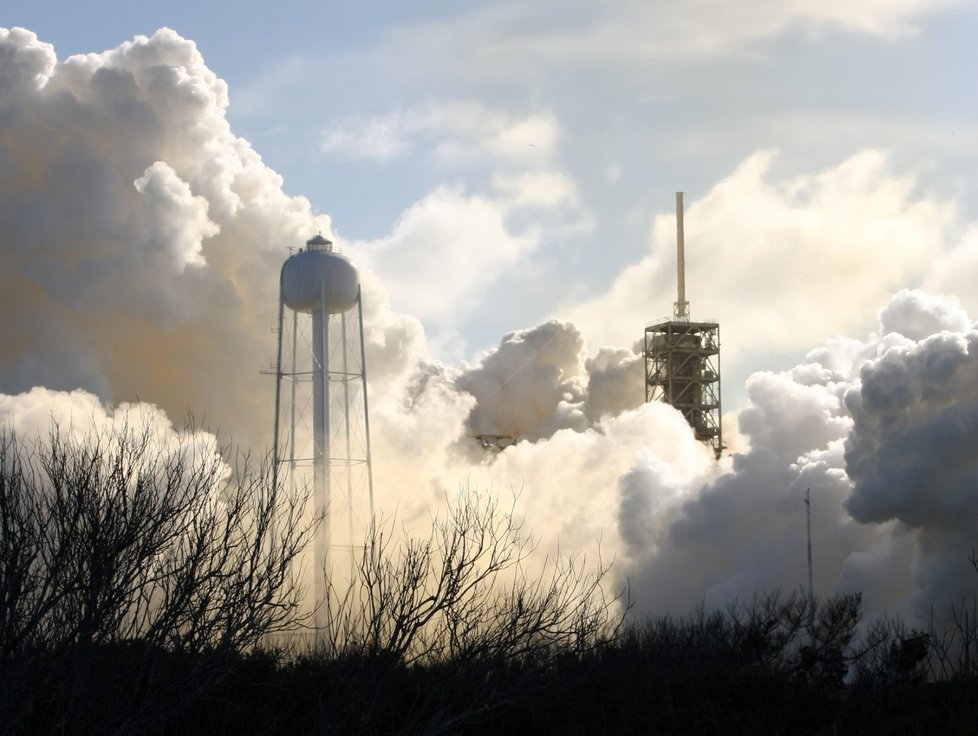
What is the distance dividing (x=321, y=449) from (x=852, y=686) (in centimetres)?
1824

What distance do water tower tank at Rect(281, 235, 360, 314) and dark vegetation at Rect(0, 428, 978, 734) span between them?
30.3 ft

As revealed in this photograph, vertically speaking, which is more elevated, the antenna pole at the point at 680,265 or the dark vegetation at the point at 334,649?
the antenna pole at the point at 680,265

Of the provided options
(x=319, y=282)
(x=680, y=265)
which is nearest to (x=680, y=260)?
(x=680, y=265)

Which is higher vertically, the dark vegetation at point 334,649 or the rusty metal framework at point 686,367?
the rusty metal framework at point 686,367

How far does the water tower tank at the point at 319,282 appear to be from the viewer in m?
45.3

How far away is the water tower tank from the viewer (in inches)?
1783

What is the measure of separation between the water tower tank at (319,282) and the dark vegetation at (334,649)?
363 inches

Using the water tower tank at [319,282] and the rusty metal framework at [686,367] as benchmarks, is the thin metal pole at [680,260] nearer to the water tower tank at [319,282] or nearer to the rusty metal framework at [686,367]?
the rusty metal framework at [686,367]

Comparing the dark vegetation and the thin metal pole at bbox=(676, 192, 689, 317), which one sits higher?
the thin metal pole at bbox=(676, 192, 689, 317)

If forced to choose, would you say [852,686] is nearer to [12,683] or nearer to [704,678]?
[704,678]

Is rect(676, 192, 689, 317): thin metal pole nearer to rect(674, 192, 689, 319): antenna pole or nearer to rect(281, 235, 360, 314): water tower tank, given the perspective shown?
rect(674, 192, 689, 319): antenna pole

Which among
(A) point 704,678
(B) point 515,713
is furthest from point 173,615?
(A) point 704,678

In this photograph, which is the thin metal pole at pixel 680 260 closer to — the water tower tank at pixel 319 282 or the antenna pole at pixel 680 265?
the antenna pole at pixel 680 265

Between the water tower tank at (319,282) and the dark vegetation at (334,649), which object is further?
the water tower tank at (319,282)
